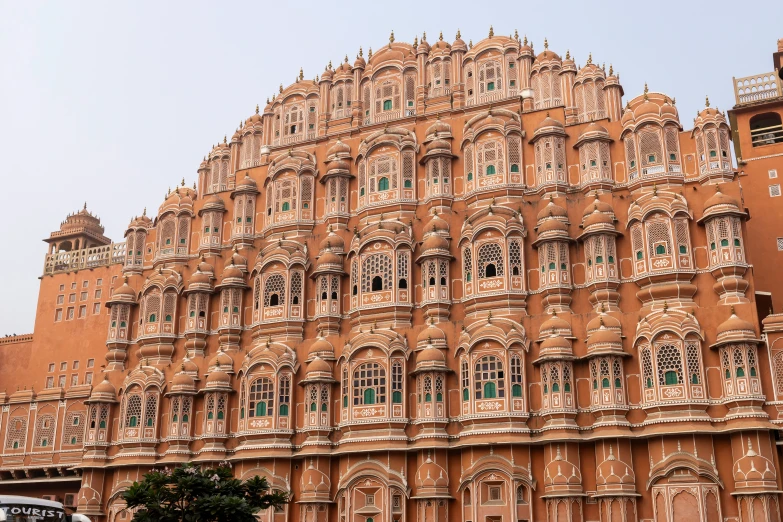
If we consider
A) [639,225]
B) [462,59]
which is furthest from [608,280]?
[462,59]

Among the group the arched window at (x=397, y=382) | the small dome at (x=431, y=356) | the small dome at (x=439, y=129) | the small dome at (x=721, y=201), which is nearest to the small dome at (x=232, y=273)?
the arched window at (x=397, y=382)

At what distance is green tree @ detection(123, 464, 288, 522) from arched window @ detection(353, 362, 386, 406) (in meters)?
8.03

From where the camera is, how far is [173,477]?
24797 mm

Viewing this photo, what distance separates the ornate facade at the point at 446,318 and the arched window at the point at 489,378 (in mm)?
80

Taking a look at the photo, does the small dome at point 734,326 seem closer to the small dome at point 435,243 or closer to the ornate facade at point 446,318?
the ornate facade at point 446,318

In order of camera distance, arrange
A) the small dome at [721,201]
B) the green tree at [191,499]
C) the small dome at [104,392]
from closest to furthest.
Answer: the green tree at [191,499]
the small dome at [721,201]
the small dome at [104,392]

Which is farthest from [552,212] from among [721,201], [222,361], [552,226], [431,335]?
[222,361]

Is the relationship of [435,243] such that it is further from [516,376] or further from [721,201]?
[721,201]

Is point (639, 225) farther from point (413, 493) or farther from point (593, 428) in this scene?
point (413, 493)

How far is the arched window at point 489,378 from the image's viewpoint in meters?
31.1

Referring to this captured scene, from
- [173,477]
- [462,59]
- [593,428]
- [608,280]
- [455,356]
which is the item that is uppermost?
[462,59]

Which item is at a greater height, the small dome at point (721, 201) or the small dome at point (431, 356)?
the small dome at point (721, 201)

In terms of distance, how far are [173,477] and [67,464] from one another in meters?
18.0

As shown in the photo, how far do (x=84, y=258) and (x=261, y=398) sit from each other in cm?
2148
